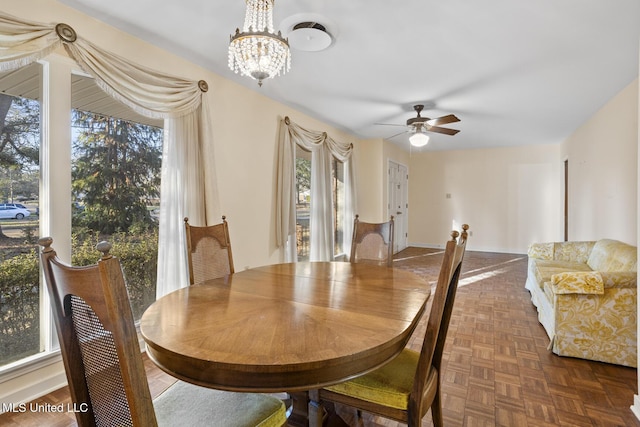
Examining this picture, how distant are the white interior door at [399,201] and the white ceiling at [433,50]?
100 inches

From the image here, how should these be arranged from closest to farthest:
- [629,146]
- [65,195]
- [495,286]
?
[65,195] < [629,146] < [495,286]

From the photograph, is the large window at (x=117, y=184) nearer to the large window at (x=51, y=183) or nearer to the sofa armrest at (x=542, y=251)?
the large window at (x=51, y=183)

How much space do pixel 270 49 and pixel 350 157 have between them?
402cm

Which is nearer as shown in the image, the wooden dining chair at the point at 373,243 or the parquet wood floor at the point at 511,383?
the parquet wood floor at the point at 511,383

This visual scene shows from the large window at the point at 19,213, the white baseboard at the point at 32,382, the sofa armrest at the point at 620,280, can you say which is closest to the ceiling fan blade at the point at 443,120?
the sofa armrest at the point at 620,280

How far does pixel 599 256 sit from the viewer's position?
124 inches

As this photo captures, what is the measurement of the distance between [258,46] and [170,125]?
4.55ft

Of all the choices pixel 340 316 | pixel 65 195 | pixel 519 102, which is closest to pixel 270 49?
pixel 340 316

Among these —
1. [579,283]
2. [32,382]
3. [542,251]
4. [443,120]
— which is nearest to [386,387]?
[579,283]

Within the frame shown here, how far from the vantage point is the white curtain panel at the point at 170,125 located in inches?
78.8

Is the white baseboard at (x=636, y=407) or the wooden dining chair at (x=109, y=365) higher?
the wooden dining chair at (x=109, y=365)

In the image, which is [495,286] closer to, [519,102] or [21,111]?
[519,102]

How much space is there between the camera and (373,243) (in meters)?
2.54

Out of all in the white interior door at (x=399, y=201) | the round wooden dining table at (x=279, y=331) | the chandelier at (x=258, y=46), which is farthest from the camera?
the white interior door at (x=399, y=201)
